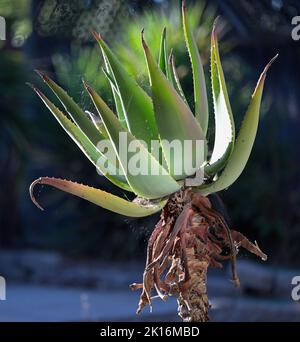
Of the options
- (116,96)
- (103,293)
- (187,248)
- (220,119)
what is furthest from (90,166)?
(187,248)

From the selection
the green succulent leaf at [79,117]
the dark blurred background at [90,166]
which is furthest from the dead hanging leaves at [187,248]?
the dark blurred background at [90,166]

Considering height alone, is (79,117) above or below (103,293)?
below

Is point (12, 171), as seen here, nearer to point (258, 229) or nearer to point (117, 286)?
point (117, 286)

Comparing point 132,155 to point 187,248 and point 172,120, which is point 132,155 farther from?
point 187,248

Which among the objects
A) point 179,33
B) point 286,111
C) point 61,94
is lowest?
point 61,94

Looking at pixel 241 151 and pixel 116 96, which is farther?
pixel 116 96

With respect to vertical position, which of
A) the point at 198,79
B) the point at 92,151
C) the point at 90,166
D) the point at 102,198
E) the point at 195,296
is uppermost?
the point at 90,166

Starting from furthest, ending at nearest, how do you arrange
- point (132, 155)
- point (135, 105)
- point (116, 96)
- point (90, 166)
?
1. point (90, 166)
2. point (116, 96)
3. point (135, 105)
4. point (132, 155)
